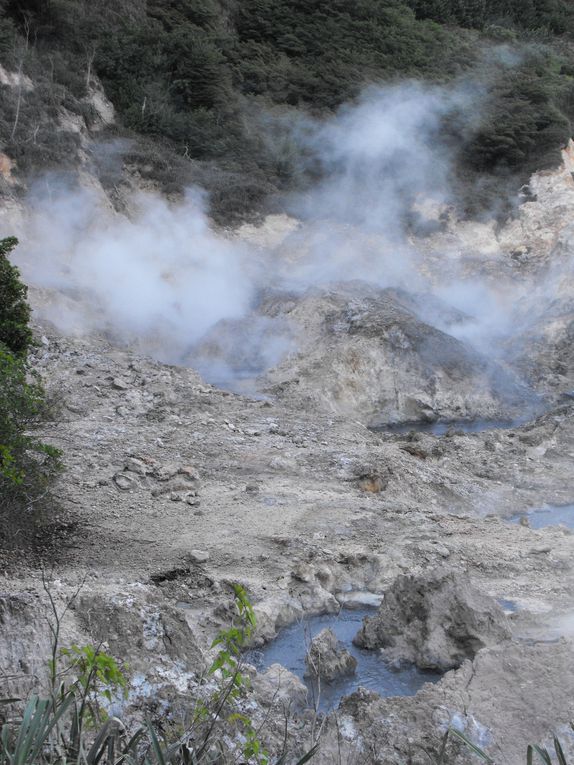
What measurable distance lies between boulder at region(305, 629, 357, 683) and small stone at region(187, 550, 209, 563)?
2.27 m

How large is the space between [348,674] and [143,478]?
4.68 meters

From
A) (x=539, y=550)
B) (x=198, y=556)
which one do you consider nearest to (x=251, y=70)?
(x=539, y=550)

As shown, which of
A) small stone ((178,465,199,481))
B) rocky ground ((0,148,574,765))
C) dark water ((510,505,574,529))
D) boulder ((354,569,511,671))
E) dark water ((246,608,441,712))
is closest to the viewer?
rocky ground ((0,148,574,765))

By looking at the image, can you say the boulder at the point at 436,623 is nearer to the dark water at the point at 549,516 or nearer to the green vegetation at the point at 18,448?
the green vegetation at the point at 18,448

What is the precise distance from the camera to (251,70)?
2459cm

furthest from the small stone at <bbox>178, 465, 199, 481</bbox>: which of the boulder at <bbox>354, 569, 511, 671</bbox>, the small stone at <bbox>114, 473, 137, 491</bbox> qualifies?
the boulder at <bbox>354, 569, 511, 671</bbox>

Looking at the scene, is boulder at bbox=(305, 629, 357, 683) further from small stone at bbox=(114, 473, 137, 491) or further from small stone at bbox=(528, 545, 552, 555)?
small stone at bbox=(114, 473, 137, 491)

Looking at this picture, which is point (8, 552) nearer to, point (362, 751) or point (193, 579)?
point (193, 579)

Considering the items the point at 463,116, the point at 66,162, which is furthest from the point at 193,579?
the point at 463,116

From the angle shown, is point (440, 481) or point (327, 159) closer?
point (440, 481)

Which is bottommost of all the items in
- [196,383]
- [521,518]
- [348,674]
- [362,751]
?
[362,751]


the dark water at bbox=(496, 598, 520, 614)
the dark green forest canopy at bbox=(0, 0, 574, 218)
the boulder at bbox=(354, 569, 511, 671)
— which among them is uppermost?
the dark green forest canopy at bbox=(0, 0, 574, 218)

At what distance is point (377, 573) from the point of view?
9.30 meters

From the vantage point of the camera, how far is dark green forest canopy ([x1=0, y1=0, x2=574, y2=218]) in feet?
69.6
